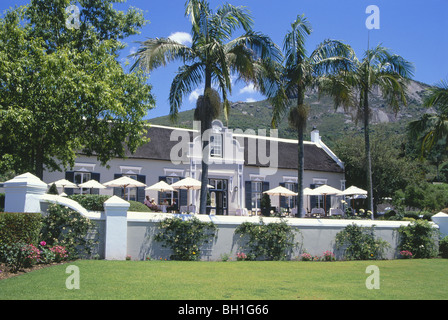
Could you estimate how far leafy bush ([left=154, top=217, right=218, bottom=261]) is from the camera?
41.3 ft

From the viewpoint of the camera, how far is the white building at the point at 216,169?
23.5 meters

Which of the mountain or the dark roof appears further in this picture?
the mountain

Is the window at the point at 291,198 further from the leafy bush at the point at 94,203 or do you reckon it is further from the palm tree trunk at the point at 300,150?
the leafy bush at the point at 94,203

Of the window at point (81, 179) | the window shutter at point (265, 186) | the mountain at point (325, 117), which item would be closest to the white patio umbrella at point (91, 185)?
the window at point (81, 179)

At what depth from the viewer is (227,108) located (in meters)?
14.8

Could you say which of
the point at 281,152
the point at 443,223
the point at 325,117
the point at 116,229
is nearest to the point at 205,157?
the point at 116,229

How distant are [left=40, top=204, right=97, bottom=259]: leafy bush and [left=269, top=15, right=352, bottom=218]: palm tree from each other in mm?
8868

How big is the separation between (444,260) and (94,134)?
14.2 metres

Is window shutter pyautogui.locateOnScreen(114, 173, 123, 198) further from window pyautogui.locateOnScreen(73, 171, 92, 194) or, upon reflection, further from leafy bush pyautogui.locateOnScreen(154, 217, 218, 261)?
leafy bush pyautogui.locateOnScreen(154, 217, 218, 261)

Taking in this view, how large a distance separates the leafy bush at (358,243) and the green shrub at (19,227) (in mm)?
9952

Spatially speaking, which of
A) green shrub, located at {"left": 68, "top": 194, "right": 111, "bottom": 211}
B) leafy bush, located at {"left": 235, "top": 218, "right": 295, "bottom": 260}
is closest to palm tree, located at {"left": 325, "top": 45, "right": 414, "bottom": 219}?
leafy bush, located at {"left": 235, "top": 218, "right": 295, "bottom": 260}

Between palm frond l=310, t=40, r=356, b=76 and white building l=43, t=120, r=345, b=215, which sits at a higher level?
palm frond l=310, t=40, r=356, b=76
